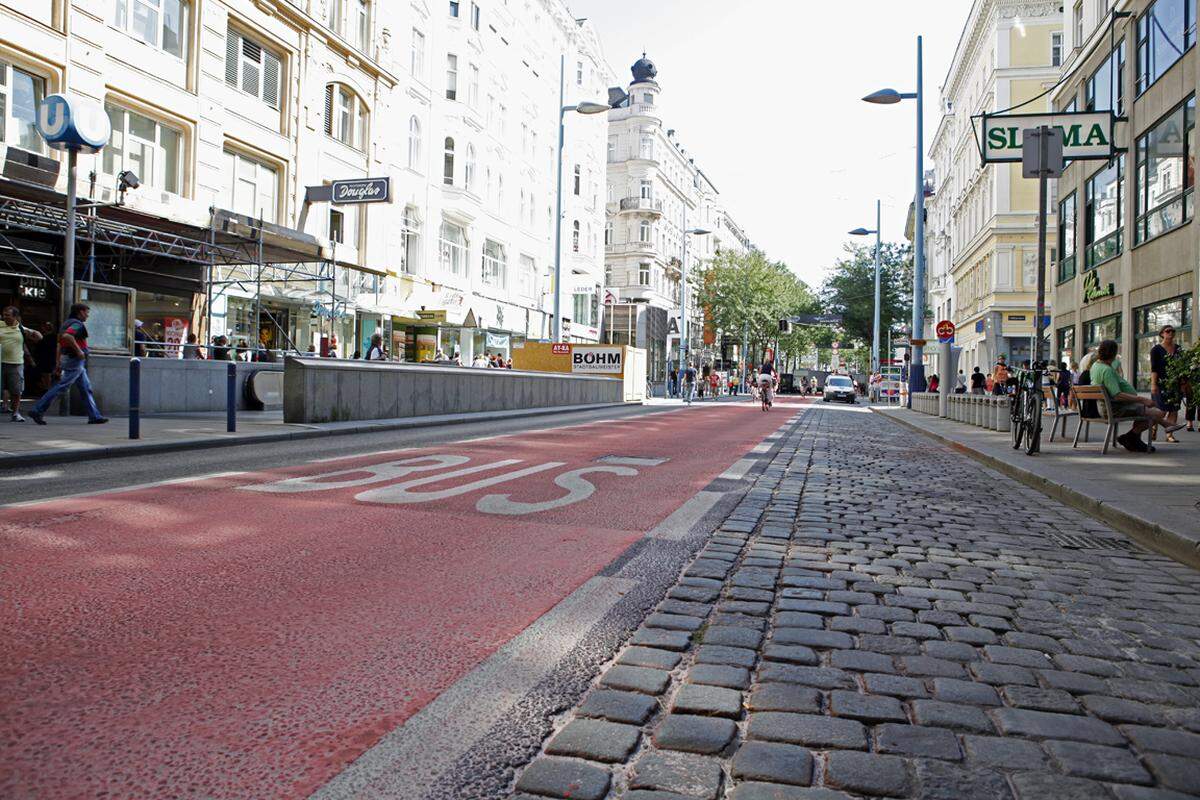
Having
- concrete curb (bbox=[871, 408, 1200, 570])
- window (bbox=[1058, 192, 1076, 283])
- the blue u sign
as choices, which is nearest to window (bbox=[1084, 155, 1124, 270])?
window (bbox=[1058, 192, 1076, 283])

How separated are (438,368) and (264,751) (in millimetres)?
17256

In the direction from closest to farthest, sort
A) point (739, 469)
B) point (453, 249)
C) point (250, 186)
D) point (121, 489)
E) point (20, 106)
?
point (121, 489)
point (739, 469)
point (20, 106)
point (250, 186)
point (453, 249)

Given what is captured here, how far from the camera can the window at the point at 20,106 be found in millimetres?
17938

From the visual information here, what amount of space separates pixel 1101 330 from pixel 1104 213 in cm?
326

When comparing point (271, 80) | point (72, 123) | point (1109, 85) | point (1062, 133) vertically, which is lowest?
point (72, 123)

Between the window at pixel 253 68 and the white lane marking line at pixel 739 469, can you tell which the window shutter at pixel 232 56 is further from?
the white lane marking line at pixel 739 469

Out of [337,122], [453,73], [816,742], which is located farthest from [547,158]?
[816,742]

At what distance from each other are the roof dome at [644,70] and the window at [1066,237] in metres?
48.5

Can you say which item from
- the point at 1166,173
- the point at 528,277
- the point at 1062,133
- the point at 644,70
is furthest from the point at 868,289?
the point at 1062,133

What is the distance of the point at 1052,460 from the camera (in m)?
10.6

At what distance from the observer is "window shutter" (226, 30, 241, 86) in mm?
24703

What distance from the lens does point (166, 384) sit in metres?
16.2

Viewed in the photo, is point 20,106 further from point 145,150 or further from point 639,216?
point 639,216

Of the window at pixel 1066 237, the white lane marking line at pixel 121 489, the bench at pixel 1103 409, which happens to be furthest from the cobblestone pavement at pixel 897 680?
the window at pixel 1066 237
